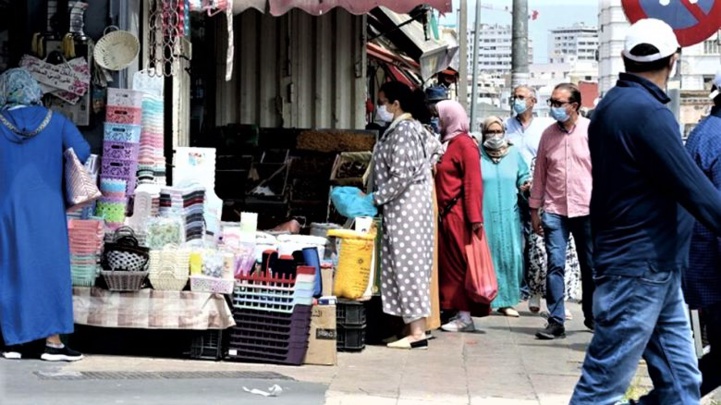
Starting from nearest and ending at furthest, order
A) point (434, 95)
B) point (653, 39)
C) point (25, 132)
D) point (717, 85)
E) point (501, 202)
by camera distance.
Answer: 1. point (653, 39)
2. point (717, 85)
3. point (25, 132)
4. point (501, 202)
5. point (434, 95)

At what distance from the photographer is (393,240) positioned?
31.2ft

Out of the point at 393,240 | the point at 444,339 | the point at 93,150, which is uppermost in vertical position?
the point at 93,150

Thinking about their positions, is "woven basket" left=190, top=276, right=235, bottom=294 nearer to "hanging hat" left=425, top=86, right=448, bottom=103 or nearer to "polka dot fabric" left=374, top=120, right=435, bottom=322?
"polka dot fabric" left=374, top=120, right=435, bottom=322

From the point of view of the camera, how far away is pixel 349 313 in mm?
9289

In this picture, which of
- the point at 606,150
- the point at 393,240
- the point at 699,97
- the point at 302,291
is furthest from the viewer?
the point at 699,97

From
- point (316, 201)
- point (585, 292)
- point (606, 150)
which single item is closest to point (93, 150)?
point (316, 201)

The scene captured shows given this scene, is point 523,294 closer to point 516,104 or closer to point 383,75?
point 516,104

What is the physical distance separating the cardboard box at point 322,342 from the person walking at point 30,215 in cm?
149

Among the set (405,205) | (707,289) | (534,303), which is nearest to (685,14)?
(707,289)

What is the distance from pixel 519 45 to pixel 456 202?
13900 millimetres

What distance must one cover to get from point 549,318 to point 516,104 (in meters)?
2.90

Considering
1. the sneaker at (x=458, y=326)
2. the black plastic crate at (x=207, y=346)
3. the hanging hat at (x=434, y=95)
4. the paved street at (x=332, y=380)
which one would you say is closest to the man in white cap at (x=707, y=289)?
the paved street at (x=332, y=380)

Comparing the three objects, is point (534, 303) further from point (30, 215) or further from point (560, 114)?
point (30, 215)

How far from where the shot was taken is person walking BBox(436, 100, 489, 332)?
404 inches
